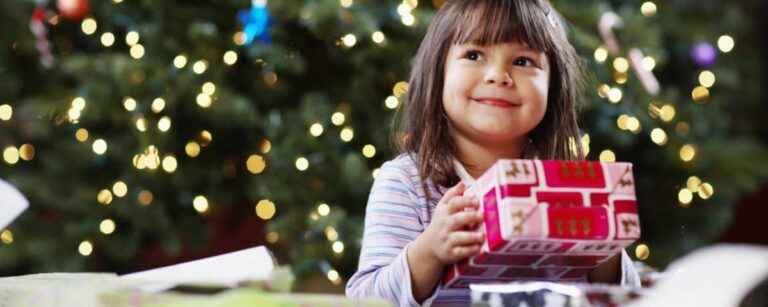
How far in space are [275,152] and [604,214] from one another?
5.15ft

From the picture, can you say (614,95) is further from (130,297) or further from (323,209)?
(130,297)

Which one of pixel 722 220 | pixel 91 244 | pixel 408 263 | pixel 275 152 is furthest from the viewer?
pixel 722 220

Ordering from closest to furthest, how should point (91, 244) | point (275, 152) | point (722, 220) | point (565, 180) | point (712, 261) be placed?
1. point (712, 261)
2. point (565, 180)
3. point (275, 152)
4. point (91, 244)
5. point (722, 220)

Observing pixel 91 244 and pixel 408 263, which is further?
pixel 91 244

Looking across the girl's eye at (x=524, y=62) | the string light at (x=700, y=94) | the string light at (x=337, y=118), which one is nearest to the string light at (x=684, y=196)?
the string light at (x=700, y=94)

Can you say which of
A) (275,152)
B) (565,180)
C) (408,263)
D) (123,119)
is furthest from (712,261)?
(123,119)

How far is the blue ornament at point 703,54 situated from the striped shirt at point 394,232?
185 centimetres

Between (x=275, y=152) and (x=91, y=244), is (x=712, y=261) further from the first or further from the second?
(x=91, y=244)

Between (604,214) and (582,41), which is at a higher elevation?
(582,41)

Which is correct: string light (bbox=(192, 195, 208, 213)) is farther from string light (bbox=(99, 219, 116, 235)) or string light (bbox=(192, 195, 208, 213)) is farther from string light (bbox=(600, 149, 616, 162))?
string light (bbox=(600, 149, 616, 162))

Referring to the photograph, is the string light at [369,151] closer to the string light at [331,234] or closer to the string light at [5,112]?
the string light at [331,234]

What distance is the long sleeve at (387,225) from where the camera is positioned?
37.5 inches

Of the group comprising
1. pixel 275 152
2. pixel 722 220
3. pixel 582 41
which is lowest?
pixel 722 220

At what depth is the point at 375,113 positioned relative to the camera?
2354 millimetres
